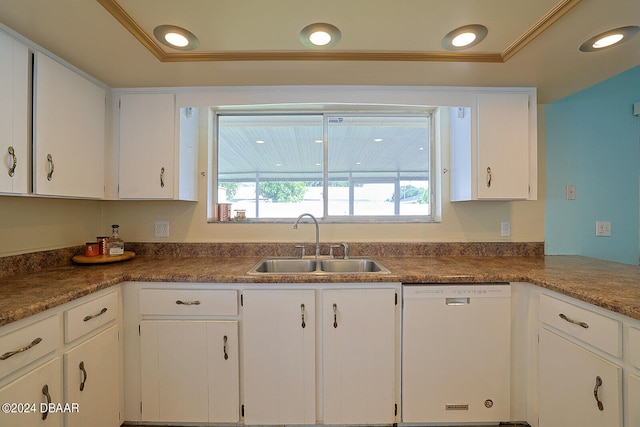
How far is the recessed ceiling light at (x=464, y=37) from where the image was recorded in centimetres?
125

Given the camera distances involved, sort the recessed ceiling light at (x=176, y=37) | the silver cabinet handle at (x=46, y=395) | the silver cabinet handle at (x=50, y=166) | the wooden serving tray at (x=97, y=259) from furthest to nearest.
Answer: the wooden serving tray at (x=97, y=259), the silver cabinet handle at (x=50, y=166), the recessed ceiling light at (x=176, y=37), the silver cabinet handle at (x=46, y=395)

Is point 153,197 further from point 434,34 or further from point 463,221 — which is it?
point 463,221

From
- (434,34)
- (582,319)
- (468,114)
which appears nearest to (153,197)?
(434,34)

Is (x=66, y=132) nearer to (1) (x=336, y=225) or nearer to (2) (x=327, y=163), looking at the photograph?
(2) (x=327, y=163)

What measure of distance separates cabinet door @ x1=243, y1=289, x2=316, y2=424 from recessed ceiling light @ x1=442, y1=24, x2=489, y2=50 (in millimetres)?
1510

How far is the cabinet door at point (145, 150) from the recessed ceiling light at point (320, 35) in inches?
42.3

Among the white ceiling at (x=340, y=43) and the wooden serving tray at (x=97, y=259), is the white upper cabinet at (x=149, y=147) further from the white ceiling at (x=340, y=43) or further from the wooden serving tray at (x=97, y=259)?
the wooden serving tray at (x=97, y=259)

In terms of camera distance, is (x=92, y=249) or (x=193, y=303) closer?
(x=193, y=303)

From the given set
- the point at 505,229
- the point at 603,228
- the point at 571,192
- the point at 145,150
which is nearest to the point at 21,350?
the point at 145,150

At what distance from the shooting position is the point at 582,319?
1.16 m

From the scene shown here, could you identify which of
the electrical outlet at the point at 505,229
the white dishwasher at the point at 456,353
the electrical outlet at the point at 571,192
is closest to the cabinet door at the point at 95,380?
the white dishwasher at the point at 456,353

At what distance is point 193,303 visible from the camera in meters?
1.43

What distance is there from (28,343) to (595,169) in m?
3.45

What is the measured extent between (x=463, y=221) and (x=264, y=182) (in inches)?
65.0
